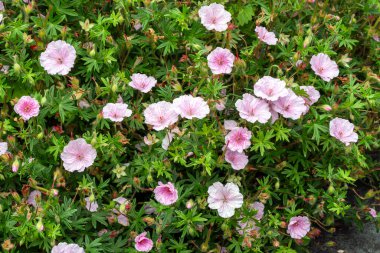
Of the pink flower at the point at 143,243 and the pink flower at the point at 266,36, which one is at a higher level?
the pink flower at the point at 266,36

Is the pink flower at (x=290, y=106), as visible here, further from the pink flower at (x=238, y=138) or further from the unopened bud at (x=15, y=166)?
the unopened bud at (x=15, y=166)

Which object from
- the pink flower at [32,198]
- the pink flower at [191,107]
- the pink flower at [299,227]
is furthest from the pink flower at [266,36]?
the pink flower at [32,198]

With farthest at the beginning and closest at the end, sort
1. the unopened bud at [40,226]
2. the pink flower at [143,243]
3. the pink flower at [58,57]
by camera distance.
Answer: the pink flower at [58,57] → the pink flower at [143,243] → the unopened bud at [40,226]

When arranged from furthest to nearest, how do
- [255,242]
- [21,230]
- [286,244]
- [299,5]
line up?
[299,5], [286,244], [255,242], [21,230]

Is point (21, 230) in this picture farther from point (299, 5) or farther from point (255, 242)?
point (299, 5)

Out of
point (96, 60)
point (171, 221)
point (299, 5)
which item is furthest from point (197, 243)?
point (299, 5)

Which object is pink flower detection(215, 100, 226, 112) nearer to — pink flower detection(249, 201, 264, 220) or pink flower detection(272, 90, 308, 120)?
pink flower detection(272, 90, 308, 120)
